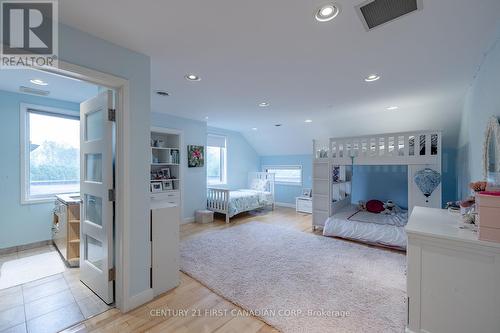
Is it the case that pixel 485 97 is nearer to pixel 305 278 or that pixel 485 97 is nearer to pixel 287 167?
pixel 305 278

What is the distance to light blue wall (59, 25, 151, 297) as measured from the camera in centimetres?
180

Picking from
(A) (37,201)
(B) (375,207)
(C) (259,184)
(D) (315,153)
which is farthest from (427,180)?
(A) (37,201)

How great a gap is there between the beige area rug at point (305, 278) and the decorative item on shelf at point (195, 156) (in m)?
1.72

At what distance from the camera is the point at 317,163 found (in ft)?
13.9

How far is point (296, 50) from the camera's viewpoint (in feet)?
6.21

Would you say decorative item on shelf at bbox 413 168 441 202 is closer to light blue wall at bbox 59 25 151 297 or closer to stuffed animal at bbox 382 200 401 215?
stuffed animal at bbox 382 200 401 215

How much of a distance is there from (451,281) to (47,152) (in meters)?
5.12

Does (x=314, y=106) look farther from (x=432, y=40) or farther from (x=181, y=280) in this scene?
(x=181, y=280)

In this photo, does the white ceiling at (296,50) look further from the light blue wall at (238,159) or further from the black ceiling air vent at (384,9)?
the light blue wall at (238,159)

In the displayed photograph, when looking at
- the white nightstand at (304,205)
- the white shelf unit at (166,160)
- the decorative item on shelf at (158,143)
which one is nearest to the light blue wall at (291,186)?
the white nightstand at (304,205)

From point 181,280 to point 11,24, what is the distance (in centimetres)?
263

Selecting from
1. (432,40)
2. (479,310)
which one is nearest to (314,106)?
(432,40)

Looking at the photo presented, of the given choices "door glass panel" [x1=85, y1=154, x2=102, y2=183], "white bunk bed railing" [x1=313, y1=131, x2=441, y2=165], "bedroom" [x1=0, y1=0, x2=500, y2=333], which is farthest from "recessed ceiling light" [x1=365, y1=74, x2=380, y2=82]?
"door glass panel" [x1=85, y1=154, x2=102, y2=183]

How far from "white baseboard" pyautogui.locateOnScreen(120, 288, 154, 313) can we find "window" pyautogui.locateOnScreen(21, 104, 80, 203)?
2669mm
